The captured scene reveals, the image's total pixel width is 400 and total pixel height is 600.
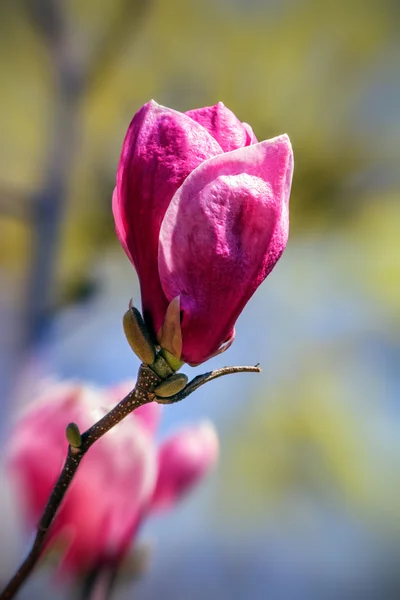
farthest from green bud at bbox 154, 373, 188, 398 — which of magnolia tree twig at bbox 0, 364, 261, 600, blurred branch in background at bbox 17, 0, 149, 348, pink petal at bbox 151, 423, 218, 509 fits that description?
blurred branch in background at bbox 17, 0, 149, 348

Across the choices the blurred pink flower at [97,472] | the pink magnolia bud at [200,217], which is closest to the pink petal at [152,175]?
the pink magnolia bud at [200,217]

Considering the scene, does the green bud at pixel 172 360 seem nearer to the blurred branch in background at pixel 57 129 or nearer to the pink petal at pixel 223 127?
the pink petal at pixel 223 127

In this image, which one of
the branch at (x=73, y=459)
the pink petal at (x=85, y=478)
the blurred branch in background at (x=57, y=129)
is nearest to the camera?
the branch at (x=73, y=459)

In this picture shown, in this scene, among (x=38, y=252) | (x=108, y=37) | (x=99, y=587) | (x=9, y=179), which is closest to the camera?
(x=99, y=587)

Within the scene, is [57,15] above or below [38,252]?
above

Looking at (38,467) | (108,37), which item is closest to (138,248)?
(38,467)

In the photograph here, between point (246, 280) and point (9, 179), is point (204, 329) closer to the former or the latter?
point (246, 280)

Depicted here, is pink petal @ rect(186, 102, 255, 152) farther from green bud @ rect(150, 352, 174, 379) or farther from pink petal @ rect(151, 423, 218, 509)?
pink petal @ rect(151, 423, 218, 509)

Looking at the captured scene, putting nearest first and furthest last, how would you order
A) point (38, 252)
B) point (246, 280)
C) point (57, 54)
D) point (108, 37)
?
point (246, 280), point (38, 252), point (57, 54), point (108, 37)
